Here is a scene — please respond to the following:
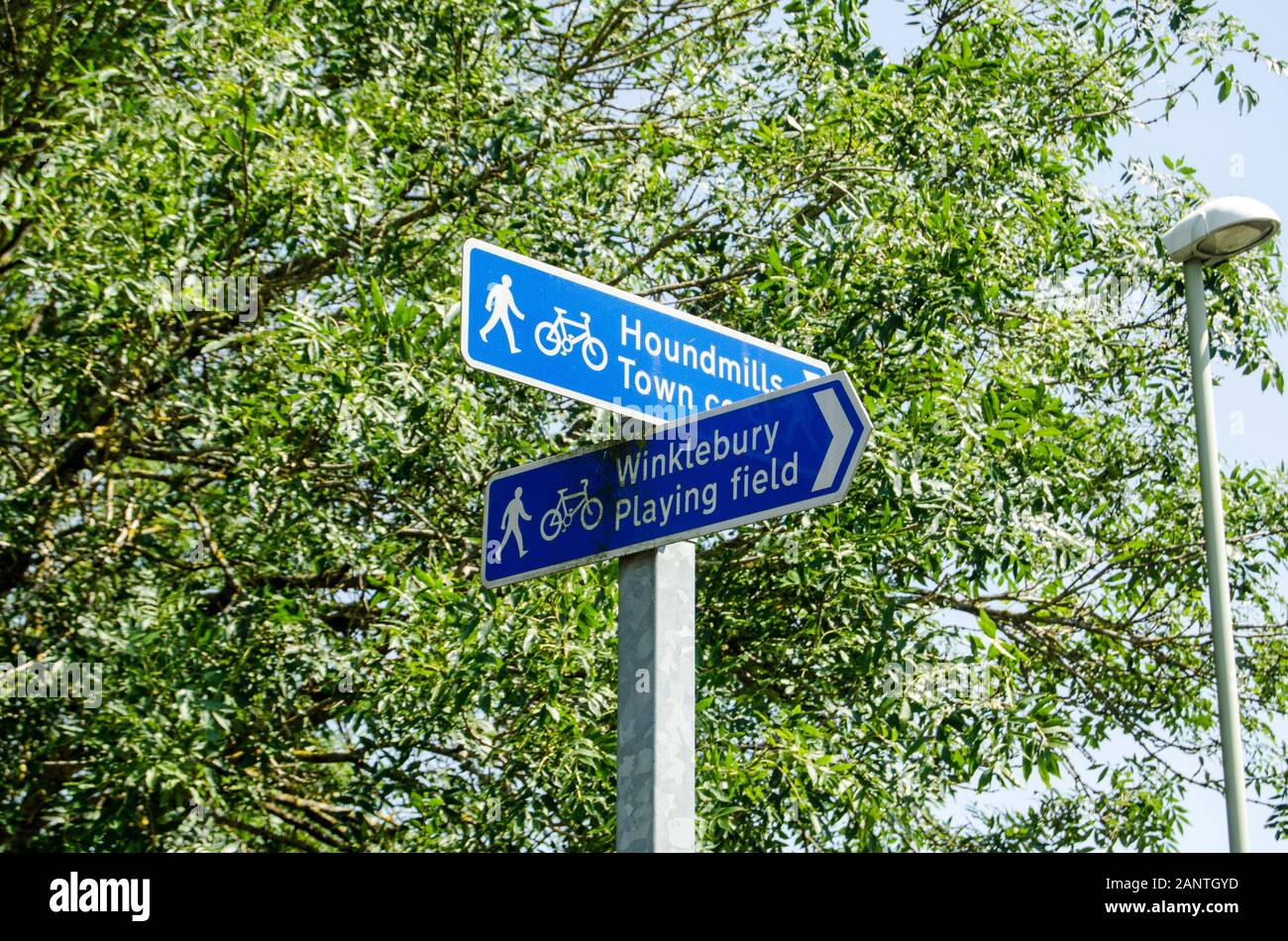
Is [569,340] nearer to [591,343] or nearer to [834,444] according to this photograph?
[591,343]

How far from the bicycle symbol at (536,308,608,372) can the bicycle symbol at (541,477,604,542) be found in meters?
0.30

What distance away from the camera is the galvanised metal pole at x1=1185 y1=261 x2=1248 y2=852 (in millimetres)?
6449

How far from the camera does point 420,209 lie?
27.6 ft

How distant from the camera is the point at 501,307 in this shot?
3.59 m

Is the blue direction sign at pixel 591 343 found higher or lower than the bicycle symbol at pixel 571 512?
higher

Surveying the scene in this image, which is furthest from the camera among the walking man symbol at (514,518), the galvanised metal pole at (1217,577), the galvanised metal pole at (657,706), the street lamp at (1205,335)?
the street lamp at (1205,335)

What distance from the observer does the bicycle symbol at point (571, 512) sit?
3721 mm

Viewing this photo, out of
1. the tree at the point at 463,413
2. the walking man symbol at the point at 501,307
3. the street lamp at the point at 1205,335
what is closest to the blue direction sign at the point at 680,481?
the walking man symbol at the point at 501,307

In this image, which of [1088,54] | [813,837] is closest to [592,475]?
[813,837]

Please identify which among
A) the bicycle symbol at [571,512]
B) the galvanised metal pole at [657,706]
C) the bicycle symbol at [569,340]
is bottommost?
the galvanised metal pole at [657,706]

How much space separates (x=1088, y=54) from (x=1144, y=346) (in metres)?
1.92

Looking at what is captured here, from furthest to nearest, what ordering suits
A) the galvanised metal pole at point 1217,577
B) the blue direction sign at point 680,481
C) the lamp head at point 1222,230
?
the lamp head at point 1222,230 → the galvanised metal pole at point 1217,577 → the blue direction sign at point 680,481

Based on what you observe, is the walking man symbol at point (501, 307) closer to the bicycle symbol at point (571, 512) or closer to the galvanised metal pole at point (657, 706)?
the bicycle symbol at point (571, 512)

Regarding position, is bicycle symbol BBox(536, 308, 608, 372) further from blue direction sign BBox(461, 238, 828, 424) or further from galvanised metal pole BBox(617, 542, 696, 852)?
galvanised metal pole BBox(617, 542, 696, 852)
